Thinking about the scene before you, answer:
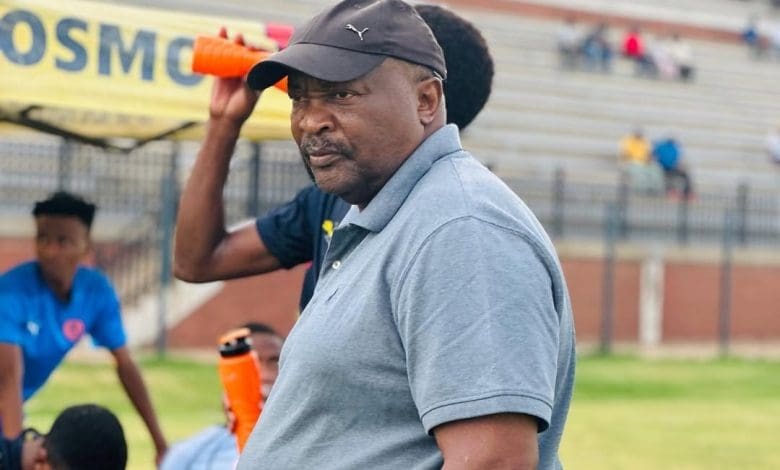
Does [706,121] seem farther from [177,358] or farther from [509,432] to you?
[509,432]

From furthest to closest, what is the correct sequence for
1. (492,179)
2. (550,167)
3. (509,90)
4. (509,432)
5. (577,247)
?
(509,90), (550,167), (577,247), (492,179), (509,432)

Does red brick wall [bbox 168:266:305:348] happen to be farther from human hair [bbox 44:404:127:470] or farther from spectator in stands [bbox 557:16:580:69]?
spectator in stands [bbox 557:16:580:69]

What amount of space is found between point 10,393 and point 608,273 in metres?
15.8

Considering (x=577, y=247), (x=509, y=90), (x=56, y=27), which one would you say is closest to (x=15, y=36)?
(x=56, y=27)

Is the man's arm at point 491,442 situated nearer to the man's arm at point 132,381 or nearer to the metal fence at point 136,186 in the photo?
the man's arm at point 132,381

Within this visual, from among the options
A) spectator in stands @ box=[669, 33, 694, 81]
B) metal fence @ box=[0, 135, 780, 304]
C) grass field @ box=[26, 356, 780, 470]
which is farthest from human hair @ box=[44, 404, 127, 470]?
spectator in stands @ box=[669, 33, 694, 81]

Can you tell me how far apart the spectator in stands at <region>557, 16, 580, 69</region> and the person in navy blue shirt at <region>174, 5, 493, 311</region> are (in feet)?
87.3

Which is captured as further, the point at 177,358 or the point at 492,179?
the point at 177,358

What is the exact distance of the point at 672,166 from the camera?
2491 centimetres

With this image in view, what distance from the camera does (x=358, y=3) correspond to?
91.7 inches

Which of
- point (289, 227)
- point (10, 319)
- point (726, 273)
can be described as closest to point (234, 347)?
point (289, 227)

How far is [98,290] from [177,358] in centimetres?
979

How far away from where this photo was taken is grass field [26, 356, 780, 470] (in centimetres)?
1051

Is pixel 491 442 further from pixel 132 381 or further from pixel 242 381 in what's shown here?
pixel 132 381
